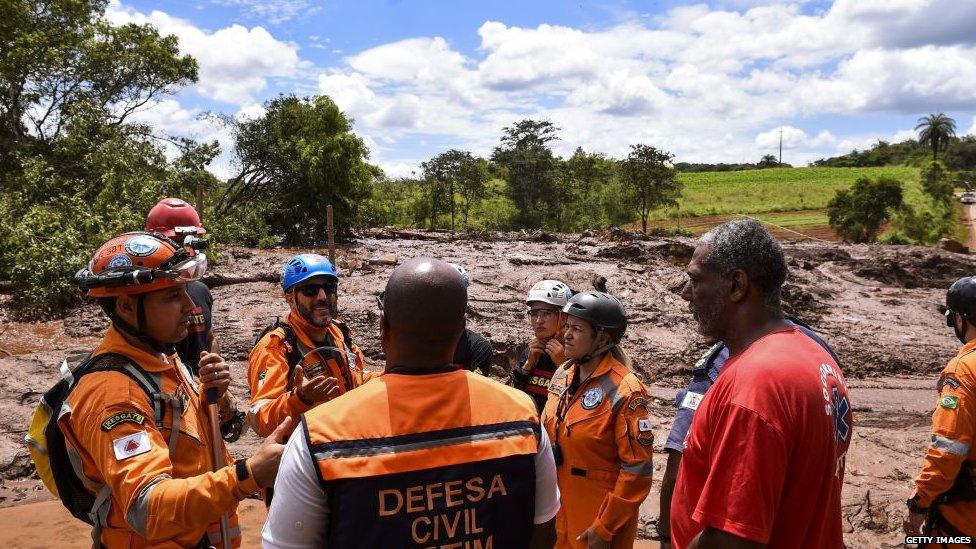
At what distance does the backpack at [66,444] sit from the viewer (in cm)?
226

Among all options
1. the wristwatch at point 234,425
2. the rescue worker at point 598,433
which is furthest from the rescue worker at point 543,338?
the wristwatch at point 234,425

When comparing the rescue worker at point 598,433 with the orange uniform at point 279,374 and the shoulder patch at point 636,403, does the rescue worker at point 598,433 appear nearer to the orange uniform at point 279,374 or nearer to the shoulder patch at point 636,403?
the shoulder patch at point 636,403

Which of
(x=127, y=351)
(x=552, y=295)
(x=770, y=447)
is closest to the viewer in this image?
(x=770, y=447)

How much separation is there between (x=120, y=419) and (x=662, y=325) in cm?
1227

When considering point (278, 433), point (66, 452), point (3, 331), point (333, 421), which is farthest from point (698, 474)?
point (3, 331)

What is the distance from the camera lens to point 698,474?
195 centimetres

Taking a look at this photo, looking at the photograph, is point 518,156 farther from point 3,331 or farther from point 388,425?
point 388,425

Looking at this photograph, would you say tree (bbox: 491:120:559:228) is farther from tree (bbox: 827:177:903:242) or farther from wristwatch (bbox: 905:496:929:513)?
wristwatch (bbox: 905:496:929:513)

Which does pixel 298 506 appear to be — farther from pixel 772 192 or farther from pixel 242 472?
pixel 772 192

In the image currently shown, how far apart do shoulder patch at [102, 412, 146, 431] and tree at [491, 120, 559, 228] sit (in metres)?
34.8

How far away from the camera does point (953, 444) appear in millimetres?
3168

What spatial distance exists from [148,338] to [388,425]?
141cm

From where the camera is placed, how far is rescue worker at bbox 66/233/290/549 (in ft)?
6.76

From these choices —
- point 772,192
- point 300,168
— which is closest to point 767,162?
point 772,192
